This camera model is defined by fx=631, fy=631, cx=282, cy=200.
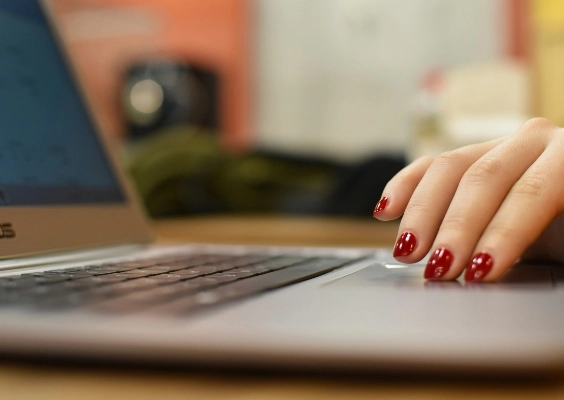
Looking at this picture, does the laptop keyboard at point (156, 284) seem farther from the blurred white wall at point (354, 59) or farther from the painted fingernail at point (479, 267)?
the blurred white wall at point (354, 59)

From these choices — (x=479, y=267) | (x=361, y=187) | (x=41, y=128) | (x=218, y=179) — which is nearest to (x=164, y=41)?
(x=218, y=179)

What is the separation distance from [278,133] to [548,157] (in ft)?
9.16

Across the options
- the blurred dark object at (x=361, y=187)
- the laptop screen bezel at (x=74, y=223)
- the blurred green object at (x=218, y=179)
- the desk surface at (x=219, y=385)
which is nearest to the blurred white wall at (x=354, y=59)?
the blurred green object at (x=218, y=179)

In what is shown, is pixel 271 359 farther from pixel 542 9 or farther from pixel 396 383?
pixel 542 9

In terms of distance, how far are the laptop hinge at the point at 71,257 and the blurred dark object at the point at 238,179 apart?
727mm

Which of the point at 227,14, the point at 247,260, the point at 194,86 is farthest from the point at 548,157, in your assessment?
the point at 227,14

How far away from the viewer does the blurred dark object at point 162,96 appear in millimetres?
2854

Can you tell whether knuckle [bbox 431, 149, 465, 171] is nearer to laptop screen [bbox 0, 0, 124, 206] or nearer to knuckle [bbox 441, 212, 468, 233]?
knuckle [bbox 441, 212, 468, 233]

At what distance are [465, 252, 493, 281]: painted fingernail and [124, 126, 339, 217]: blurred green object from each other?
103 cm

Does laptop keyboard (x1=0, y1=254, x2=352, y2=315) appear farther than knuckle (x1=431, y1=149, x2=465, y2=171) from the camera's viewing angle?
No

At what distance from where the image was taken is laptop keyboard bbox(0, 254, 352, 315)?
26cm

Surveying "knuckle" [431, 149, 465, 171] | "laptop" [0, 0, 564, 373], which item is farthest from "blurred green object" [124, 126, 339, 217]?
"knuckle" [431, 149, 465, 171]

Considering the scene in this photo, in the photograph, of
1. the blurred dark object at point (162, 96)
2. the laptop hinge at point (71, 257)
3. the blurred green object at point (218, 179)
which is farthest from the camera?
the blurred dark object at point (162, 96)

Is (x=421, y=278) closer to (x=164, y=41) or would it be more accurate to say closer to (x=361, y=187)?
(x=361, y=187)
